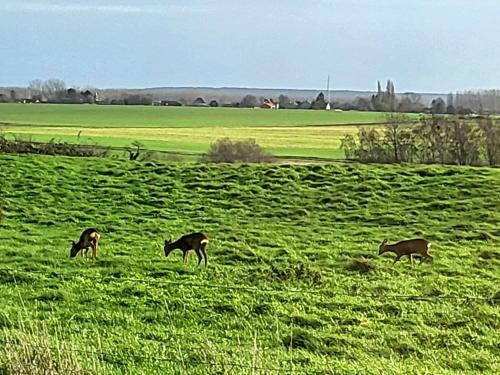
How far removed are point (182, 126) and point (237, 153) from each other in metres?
27.0

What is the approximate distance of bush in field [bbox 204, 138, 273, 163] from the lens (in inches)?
1608

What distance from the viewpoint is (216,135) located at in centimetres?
5841

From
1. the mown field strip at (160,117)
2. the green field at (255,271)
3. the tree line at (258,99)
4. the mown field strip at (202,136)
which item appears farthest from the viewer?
the tree line at (258,99)

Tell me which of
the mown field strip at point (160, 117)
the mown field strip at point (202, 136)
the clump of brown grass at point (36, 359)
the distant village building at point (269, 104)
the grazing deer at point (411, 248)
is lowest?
the mown field strip at point (202, 136)

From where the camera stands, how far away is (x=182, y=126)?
68562 mm

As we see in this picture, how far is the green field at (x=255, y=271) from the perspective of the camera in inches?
336

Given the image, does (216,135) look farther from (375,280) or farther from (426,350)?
(426,350)

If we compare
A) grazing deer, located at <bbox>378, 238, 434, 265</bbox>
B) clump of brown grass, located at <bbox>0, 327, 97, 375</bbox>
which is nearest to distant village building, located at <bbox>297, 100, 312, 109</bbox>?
grazing deer, located at <bbox>378, 238, 434, 265</bbox>

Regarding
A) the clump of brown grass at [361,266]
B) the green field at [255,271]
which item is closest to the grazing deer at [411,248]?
the green field at [255,271]

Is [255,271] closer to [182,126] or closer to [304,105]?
[182,126]

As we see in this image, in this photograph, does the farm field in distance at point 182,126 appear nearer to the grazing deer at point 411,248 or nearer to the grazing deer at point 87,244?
the grazing deer at point 87,244

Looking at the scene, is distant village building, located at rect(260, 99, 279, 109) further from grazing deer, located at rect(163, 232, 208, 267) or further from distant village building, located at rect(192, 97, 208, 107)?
grazing deer, located at rect(163, 232, 208, 267)

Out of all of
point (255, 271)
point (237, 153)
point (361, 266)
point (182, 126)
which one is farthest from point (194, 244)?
point (182, 126)

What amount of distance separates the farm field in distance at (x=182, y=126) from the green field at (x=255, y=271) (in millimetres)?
19330
